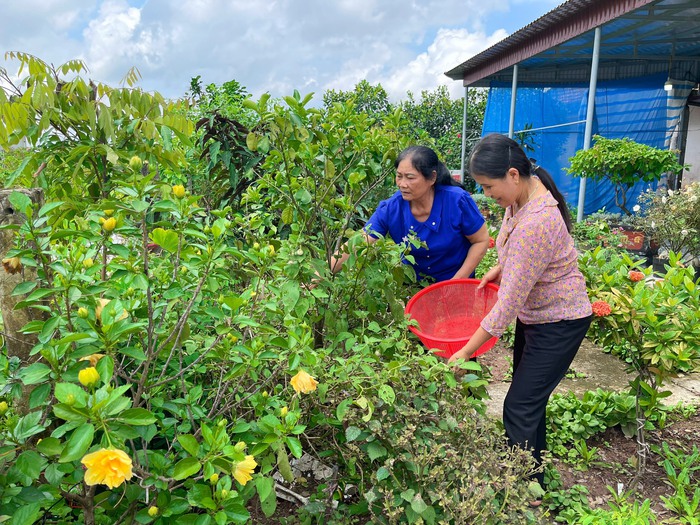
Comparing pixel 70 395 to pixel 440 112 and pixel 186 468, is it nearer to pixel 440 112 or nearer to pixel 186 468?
pixel 186 468

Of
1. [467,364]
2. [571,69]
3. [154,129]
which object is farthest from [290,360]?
[571,69]

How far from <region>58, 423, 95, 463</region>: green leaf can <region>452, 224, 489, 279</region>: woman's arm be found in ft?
6.70

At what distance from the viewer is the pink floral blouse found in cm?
190

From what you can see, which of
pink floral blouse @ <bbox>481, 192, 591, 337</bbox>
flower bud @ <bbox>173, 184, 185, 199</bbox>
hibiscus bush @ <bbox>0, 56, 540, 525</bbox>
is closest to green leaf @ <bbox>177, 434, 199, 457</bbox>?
hibiscus bush @ <bbox>0, 56, 540, 525</bbox>

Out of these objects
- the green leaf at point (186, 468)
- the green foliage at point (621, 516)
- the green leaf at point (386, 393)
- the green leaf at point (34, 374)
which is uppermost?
the green leaf at point (34, 374)

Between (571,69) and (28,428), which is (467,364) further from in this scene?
(571,69)

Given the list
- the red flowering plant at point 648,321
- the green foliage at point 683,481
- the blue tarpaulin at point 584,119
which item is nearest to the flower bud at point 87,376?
the red flowering plant at point 648,321

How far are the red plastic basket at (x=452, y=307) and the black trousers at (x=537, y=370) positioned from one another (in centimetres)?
42

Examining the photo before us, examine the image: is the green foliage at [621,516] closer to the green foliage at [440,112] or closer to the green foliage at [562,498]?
the green foliage at [562,498]

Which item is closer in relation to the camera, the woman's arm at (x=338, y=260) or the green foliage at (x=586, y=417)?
the woman's arm at (x=338, y=260)

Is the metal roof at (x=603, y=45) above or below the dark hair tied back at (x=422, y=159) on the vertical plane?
above

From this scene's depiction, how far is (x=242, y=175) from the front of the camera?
3227mm

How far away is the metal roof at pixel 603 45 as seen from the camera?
23.4 ft

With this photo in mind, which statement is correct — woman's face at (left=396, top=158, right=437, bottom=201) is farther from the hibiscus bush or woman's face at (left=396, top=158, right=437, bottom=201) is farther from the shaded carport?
the shaded carport
